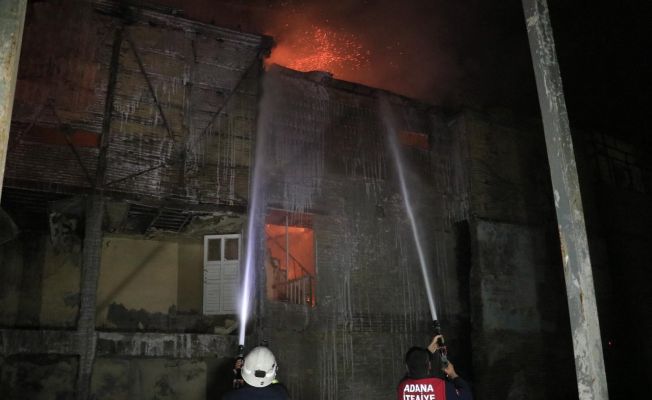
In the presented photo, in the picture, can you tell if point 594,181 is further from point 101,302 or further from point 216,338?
point 101,302

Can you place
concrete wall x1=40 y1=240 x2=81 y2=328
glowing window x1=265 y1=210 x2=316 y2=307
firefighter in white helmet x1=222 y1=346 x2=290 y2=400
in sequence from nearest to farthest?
1. firefighter in white helmet x1=222 y1=346 x2=290 y2=400
2. concrete wall x1=40 y1=240 x2=81 y2=328
3. glowing window x1=265 y1=210 x2=316 y2=307

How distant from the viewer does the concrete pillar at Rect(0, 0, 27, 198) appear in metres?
2.95

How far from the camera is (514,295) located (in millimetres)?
12641

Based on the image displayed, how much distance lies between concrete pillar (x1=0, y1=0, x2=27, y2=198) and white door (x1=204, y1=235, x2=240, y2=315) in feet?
28.4

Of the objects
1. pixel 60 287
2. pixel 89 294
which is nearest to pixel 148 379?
pixel 89 294

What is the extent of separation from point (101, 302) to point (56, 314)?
0.89 m

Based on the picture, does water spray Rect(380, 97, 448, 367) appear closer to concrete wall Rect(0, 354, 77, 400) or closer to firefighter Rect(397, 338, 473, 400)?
firefighter Rect(397, 338, 473, 400)

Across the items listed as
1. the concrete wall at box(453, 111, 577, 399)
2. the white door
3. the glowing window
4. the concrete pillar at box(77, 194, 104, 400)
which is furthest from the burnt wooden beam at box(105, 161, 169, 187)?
the concrete wall at box(453, 111, 577, 399)

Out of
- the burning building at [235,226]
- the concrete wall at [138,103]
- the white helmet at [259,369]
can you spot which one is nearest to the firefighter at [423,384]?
the white helmet at [259,369]

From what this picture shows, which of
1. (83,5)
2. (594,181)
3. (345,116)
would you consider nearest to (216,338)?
(345,116)

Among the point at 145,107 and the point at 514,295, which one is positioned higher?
the point at 145,107

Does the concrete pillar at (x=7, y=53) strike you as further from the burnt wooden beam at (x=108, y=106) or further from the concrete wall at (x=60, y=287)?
the concrete wall at (x=60, y=287)

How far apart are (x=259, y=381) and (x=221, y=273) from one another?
707 cm

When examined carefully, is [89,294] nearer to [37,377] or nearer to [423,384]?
[37,377]
